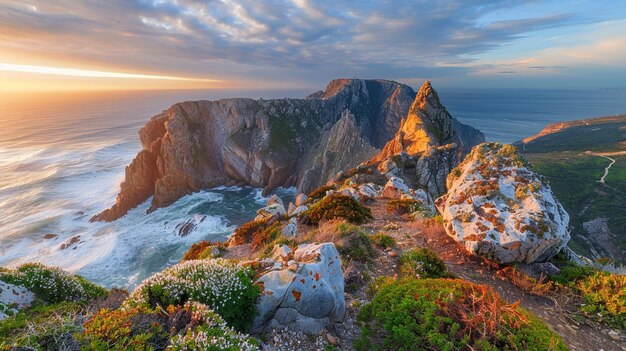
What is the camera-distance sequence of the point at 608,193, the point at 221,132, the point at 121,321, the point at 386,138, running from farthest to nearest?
the point at 386,138, the point at 221,132, the point at 608,193, the point at 121,321

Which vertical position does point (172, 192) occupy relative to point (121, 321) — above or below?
below

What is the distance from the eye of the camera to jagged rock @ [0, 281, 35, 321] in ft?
25.8

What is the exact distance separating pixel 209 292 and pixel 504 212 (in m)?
11.0

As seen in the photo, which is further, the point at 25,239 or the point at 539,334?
the point at 25,239

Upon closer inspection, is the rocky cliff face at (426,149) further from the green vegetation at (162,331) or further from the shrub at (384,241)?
the green vegetation at (162,331)

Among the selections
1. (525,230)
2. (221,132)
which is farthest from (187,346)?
(221,132)

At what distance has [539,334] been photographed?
561 centimetres

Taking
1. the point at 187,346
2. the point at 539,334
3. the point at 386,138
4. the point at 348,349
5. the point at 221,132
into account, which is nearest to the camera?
the point at 187,346

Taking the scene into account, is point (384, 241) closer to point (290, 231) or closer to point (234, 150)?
point (290, 231)

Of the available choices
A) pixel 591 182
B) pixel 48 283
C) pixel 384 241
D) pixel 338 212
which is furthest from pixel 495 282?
pixel 591 182

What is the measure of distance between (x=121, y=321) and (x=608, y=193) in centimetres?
11475

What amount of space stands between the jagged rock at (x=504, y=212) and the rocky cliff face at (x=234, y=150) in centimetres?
4649

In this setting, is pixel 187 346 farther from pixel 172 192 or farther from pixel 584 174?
pixel 584 174

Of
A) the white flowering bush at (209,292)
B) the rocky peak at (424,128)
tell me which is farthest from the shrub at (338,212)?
the rocky peak at (424,128)
